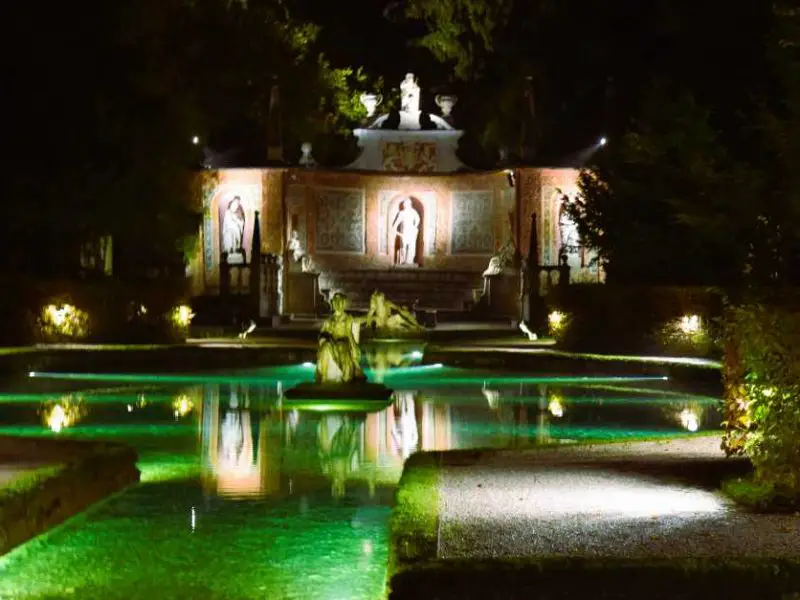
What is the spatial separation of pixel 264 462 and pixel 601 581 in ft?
21.3

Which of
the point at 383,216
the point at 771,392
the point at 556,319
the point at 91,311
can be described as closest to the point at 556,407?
the point at 771,392

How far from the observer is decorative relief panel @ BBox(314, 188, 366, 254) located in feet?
147

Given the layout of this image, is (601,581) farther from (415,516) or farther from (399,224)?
(399,224)

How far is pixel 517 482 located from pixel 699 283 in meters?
20.2

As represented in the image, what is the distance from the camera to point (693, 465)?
1141cm

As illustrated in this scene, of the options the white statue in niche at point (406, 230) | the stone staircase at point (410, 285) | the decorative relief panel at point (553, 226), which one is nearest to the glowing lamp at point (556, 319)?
the stone staircase at point (410, 285)

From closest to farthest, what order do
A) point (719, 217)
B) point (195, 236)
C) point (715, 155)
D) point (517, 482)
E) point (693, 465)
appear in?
point (517, 482) → point (693, 465) → point (719, 217) → point (715, 155) → point (195, 236)

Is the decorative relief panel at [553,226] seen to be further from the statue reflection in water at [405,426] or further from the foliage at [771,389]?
the foliage at [771,389]

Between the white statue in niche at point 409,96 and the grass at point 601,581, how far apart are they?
134 feet

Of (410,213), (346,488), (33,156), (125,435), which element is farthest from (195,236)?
(346,488)

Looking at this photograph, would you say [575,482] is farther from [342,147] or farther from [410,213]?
[342,147]

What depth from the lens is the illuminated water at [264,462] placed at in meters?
8.00

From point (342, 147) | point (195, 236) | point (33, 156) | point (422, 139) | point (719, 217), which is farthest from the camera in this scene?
point (342, 147)

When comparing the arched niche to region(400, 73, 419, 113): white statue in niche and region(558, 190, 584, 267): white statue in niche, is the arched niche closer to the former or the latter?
region(400, 73, 419, 113): white statue in niche
